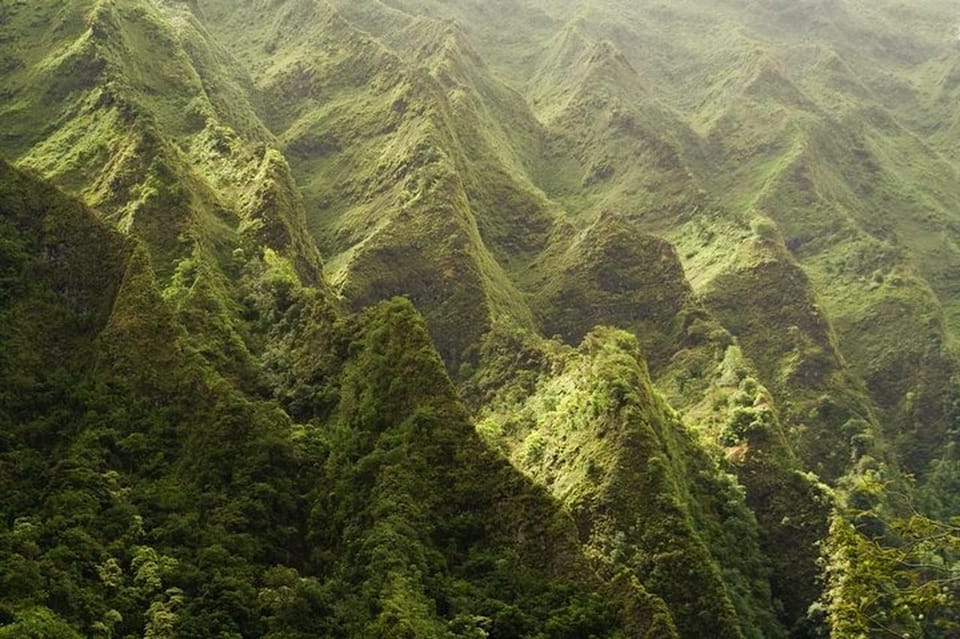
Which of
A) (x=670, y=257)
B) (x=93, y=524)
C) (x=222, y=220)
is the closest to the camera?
(x=93, y=524)

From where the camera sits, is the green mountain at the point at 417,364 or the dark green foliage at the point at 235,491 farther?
the green mountain at the point at 417,364

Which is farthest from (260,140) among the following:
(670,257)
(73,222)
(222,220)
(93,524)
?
(93,524)

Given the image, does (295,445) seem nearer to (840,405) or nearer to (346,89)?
(840,405)

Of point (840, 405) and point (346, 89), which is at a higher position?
point (346, 89)

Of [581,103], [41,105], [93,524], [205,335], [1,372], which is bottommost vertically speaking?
[93,524]

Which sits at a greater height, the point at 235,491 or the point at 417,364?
the point at 417,364

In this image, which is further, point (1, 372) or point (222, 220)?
point (222, 220)

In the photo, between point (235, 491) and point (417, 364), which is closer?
point (235, 491)

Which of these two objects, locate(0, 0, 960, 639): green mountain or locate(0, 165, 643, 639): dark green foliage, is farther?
locate(0, 0, 960, 639): green mountain
